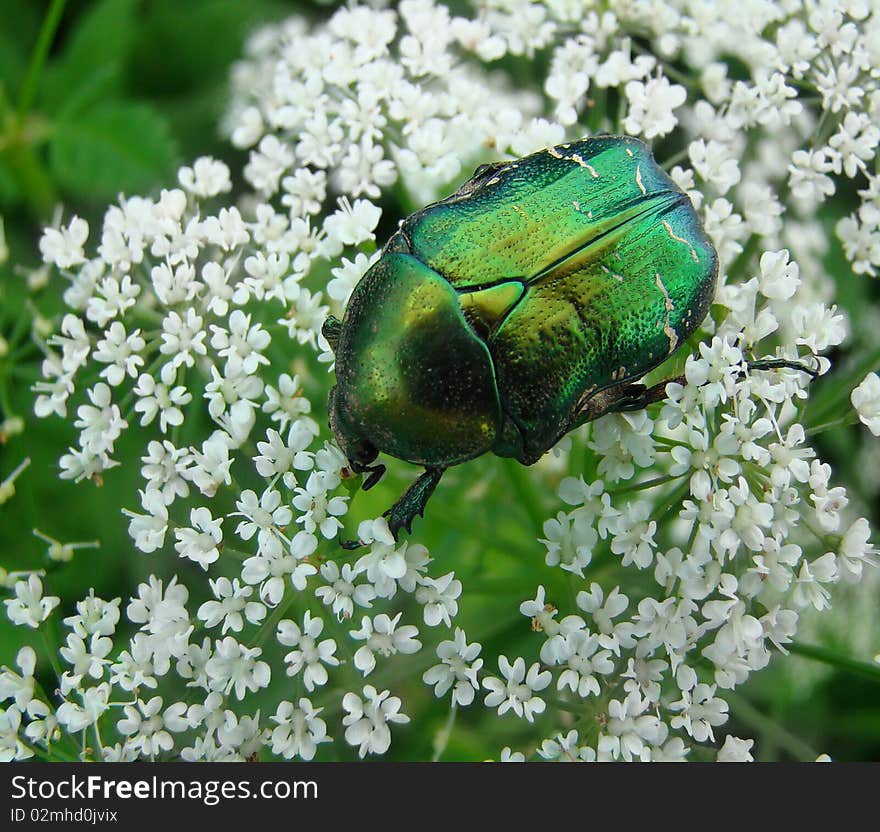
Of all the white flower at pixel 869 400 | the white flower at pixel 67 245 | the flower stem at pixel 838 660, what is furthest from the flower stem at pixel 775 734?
the white flower at pixel 67 245

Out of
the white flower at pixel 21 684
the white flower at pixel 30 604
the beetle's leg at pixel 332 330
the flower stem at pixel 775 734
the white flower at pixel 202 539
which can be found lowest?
the flower stem at pixel 775 734

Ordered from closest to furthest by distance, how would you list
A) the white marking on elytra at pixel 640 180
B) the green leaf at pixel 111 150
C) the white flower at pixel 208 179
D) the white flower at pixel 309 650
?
1. the white flower at pixel 309 650
2. the white marking on elytra at pixel 640 180
3. the white flower at pixel 208 179
4. the green leaf at pixel 111 150

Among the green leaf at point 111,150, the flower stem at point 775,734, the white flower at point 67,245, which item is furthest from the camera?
the green leaf at point 111,150

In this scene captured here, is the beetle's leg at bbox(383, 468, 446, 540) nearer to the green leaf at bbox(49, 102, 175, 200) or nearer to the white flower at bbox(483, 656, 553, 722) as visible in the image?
the white flower at bbox(483, 656, 553, 722)

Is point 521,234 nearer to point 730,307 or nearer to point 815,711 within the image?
point 730,307

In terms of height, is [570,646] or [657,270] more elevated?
[657,270]

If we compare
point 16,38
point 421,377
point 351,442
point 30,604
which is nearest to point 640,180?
point 421,377

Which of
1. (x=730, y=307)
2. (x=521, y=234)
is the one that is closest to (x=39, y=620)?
(x=521, y=234)

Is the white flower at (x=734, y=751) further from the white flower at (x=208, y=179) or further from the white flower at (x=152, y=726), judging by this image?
the white flower at (x=208, y=179)
